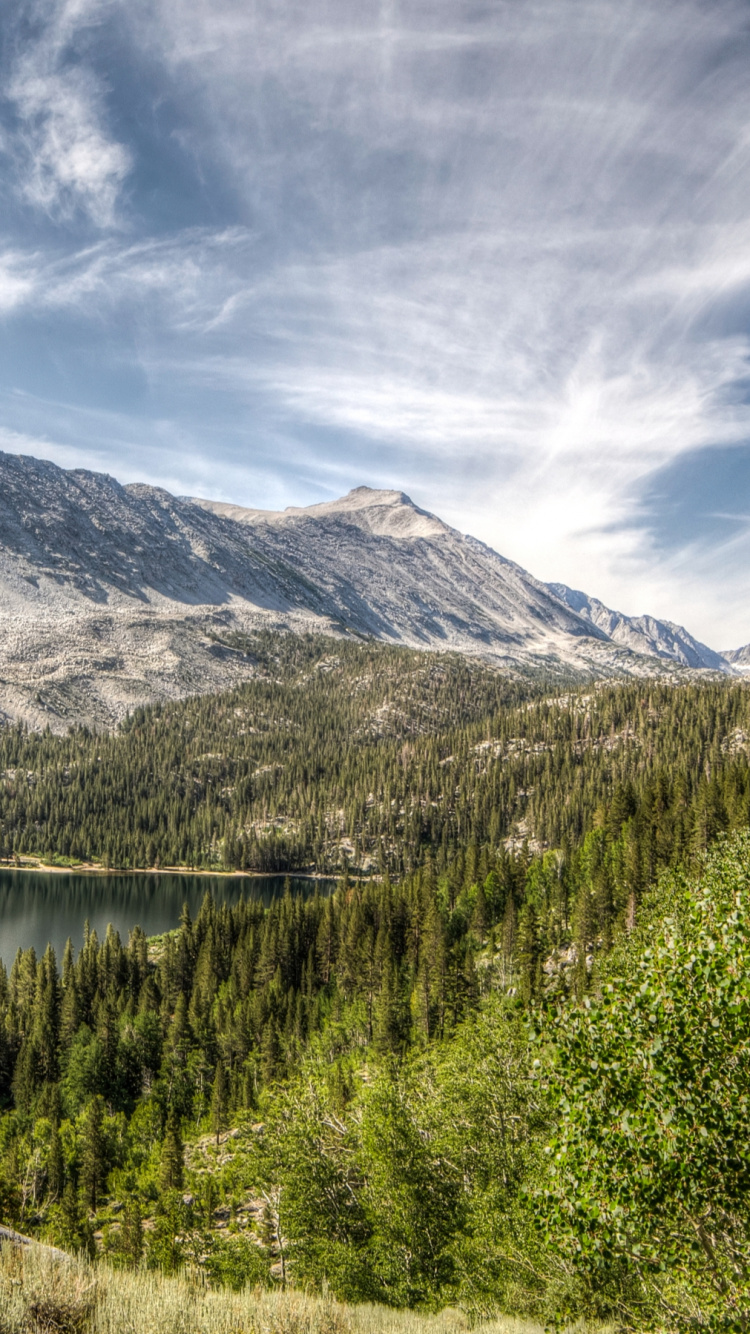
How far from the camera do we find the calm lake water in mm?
119125

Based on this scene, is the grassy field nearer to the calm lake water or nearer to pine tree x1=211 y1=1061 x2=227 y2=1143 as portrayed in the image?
pine tree x1=211 y1=1061 x2=227 y2=1143

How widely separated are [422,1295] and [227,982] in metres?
69.3

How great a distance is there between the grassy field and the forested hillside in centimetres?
454

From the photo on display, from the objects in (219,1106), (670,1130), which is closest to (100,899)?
(219,1106)

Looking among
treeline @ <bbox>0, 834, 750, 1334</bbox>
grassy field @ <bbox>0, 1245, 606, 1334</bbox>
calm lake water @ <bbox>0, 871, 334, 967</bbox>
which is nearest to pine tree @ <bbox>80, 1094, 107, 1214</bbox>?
treeline @ <bbox>0, 834, 750, 1334</bbox>

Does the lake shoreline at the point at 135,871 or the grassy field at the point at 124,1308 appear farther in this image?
the lake shoreline at the point at 135,871

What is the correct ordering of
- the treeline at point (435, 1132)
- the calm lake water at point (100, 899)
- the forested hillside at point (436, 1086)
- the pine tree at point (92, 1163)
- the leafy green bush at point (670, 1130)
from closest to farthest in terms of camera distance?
the leafy green bush at point (670, 1130)
the treeline at point (435, 1132)
the forested hillside at point (436, 1086)
the pine tree at point (92, 1163)
the calm lake water at point (100, 899)

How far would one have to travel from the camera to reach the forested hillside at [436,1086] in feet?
41.0

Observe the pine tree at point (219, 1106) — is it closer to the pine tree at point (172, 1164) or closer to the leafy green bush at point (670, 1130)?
the pine tree at point (172, 1164)

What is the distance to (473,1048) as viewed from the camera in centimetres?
3497

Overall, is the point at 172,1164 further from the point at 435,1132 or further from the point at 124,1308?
the point at 124,1308

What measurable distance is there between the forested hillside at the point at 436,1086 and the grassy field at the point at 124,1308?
4540 mm

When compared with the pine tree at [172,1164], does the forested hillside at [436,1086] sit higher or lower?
higher

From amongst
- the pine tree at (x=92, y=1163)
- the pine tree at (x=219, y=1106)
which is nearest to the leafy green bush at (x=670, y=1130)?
the pine tree at (x=92, y=1163)
